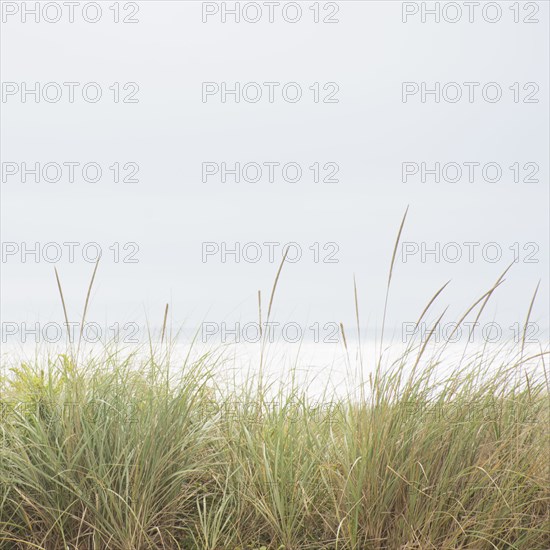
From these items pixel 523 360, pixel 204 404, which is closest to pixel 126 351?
pixel 204 404

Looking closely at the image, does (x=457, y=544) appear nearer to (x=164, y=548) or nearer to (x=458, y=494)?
(x=458, y=494)

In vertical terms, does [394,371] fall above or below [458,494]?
above

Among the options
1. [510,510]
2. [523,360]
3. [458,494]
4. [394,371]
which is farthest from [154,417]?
[523,360]

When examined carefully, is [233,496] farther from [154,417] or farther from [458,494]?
[458,494]

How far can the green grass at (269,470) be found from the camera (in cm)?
320

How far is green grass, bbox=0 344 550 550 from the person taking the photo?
320 cm

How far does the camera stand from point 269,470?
3.21 m

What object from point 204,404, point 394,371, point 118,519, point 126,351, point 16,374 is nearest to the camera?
point 118,519

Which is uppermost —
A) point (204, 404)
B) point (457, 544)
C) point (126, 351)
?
point (126, 351)

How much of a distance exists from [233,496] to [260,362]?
759 millimetres

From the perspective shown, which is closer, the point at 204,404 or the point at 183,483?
the point at 183,483

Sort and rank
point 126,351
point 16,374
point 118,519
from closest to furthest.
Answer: point 118,519 → point 126,351 → point 16,374

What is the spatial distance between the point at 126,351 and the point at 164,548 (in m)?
1.16

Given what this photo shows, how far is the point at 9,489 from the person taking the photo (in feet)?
10.5
